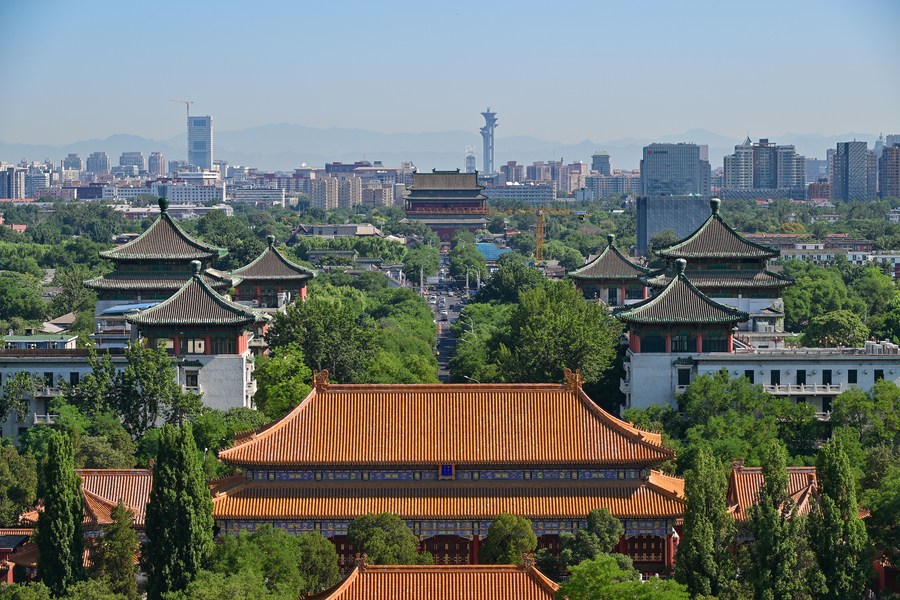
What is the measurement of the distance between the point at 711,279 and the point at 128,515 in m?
30.9

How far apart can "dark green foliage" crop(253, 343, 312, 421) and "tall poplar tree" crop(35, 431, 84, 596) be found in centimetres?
1938

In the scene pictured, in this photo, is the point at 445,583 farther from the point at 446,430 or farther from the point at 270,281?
the point at 270,281

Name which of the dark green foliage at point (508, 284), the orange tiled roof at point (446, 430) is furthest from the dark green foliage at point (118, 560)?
the dark green foliage at point (508, 284)

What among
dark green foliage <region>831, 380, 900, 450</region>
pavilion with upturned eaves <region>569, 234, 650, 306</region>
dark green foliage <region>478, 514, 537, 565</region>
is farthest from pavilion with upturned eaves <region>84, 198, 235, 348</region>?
dark green foliage <region>478, 514, 537, 565</region>

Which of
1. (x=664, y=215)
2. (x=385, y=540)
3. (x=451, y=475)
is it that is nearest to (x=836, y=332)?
(x=451, y=475)

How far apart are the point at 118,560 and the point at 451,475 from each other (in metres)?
7.50

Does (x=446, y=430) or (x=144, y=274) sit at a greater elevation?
(x=144, y=274)

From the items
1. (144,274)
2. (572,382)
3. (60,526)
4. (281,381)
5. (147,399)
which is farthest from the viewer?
(144,274)

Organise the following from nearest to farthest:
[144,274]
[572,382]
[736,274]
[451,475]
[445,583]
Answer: [445,583]
[451,475]
[572,382]
[736,274]
[144,274]

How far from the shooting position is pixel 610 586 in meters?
30.1

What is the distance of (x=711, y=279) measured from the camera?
201 feet

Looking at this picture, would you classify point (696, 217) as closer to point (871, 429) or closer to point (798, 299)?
point (798, 299)

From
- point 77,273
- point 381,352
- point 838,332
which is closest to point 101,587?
point 381,352

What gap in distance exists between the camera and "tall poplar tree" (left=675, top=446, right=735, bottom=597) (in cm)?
3291
